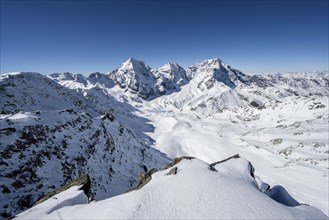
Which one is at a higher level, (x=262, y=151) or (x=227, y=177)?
(x=227, y=177)

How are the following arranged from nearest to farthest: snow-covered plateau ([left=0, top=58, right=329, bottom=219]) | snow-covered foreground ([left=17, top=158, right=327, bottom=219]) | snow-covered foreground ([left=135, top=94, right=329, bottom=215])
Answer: snow-covered foreground ([left=17, top=158, right=327, bottom=219]) → snow-covered plateau ([left=0, top=58, right=329, bottom=219]) → snow-covered foreground ([left=135, top=94, right=329, bottom=215])

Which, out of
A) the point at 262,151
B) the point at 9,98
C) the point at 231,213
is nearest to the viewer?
the point at 231,213

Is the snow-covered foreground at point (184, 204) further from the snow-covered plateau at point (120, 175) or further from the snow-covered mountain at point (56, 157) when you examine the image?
the snow-covered mountain at point (56, 157)

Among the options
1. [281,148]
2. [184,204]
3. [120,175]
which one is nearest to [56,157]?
[120,175]

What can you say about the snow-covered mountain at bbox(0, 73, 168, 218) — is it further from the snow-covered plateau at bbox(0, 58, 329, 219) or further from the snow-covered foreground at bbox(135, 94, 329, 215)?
the snow-covered foreground at bbox(135, 94, 329, 215)

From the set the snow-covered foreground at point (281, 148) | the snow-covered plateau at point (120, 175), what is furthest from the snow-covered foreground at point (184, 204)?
the snow-covered foreground at point (281, 148)

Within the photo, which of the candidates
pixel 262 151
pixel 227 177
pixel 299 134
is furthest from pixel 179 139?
pixel 227 177

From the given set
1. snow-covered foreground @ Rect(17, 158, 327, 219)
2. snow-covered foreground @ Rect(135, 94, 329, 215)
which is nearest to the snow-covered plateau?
snow-covered foreground @ Rect(17, 158, 327, 219)

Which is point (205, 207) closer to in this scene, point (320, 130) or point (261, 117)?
point (320, 130)

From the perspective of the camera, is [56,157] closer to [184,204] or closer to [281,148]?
[184,204]
